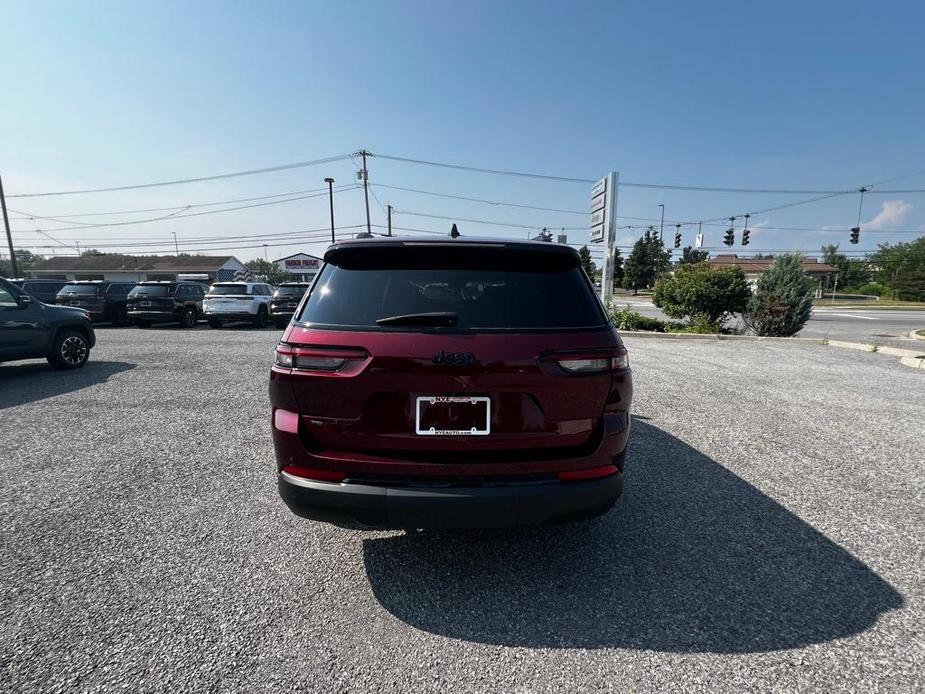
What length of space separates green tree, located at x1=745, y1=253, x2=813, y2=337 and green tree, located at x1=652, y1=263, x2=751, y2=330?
0.42 metres

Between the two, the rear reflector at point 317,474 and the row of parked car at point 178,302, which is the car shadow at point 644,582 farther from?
the row of parked car at point 178,302

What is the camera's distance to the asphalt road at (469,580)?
181cm

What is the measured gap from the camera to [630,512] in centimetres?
304

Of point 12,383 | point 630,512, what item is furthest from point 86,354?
point 630,512

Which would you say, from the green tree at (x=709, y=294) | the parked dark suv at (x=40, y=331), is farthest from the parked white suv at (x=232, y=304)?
the green tree at (x=709, y=294)

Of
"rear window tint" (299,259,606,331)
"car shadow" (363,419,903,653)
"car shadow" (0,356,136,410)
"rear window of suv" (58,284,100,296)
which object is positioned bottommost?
"car shadow" (363,419,903,653)

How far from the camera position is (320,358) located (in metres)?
2.06

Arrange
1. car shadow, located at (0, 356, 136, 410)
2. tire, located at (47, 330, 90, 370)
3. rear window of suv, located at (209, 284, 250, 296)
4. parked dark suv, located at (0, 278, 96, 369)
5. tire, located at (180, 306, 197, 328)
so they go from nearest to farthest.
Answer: car shadow, located at (0, 356, 136, 410)
parked dark suv, located at (0, 278, 96, 369)
tire, located at (47, 330, 90, 370)
rear window of suv, located at (209, 284, 250, 296)
tire, located at (180, 306, 197, 328)

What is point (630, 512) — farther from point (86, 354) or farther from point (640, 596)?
point (86, 354)

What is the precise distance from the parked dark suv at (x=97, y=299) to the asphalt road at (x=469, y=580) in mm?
13086

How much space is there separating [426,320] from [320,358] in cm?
54

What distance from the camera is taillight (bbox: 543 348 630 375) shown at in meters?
2.08

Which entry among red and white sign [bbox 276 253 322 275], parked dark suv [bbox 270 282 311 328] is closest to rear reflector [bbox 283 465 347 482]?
parked dark suv [bbox 270 282 311 328]

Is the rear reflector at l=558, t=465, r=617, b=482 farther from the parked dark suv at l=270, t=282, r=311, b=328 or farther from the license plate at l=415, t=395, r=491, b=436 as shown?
the parked dark suv at l=270, t=282, r=311, b=328
